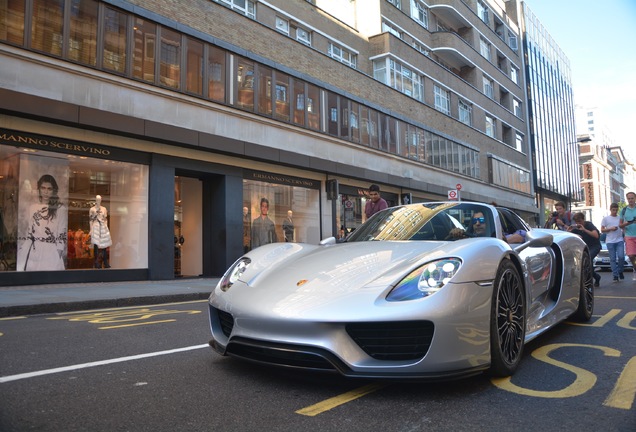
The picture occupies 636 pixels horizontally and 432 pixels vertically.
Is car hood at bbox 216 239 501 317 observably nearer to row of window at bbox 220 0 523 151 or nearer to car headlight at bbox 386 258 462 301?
car headlight at bbox 386 258 462 301

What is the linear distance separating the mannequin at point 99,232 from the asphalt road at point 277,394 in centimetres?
825

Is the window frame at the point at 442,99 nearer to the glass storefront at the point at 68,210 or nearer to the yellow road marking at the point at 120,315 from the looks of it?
the glass storefront at the point at 68,210

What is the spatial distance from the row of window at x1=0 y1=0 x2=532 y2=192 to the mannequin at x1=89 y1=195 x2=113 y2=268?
3516 millimetres

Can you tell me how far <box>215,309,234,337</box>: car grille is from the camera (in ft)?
10.3

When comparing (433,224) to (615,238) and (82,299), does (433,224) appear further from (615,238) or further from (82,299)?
(615,238)

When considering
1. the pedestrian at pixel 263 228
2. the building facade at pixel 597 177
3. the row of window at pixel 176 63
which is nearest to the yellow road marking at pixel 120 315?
the row of window at pixel 176 63

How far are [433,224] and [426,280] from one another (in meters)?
1.25

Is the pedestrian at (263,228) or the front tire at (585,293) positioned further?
the pedestrian at (263,228)

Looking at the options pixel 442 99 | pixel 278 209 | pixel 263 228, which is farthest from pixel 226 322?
pixel 442 99

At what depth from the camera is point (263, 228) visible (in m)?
16.5

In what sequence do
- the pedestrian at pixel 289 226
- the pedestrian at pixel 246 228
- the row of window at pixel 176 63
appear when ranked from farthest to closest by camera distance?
the pedestrian at pixel 289 226
the pedestrian at pixel 246 228
the row of window at pixel 176 63

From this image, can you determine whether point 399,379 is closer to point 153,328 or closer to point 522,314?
point 522,314

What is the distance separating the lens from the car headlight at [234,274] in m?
3.55

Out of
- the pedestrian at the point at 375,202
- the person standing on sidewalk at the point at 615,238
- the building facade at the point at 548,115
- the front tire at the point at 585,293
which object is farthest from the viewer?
the building facade at the point at 548,115
